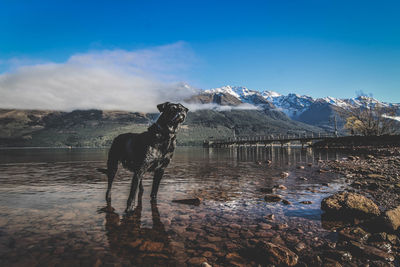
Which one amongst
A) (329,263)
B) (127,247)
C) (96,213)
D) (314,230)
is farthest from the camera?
(96,213)

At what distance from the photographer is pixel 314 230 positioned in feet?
15.4

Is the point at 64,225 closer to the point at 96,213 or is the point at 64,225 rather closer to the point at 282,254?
the point at 96,213

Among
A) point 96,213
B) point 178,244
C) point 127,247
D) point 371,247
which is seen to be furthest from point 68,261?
point 371,247

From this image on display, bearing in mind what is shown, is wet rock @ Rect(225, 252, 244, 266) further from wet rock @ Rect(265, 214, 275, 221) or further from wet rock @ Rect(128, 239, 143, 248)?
wet rock @ Rect(265, 214, 275, 221)

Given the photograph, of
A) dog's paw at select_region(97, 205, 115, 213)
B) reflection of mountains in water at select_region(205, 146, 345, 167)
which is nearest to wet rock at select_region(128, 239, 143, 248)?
dog's paw at select_region(97, 205, 115, 213)

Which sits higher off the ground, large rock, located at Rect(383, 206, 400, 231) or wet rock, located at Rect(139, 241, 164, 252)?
large rock, located at Rect(383, 206, 400, 231)

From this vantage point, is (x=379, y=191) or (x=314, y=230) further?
(x=379, y=191)

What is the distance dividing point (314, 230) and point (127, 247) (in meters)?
3.90

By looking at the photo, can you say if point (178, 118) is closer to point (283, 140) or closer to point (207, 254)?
point (207, 254)

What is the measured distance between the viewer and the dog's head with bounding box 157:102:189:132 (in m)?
5.56

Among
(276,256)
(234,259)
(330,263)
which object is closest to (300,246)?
(330,263)

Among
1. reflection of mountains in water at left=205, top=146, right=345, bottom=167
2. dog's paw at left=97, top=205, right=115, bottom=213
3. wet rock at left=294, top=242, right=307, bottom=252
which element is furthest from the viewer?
reflection of mountains in water at left=205, top=146, right=345, bottom=167

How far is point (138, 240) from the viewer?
4.21 meters

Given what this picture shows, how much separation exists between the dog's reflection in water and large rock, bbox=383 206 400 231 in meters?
4.26
